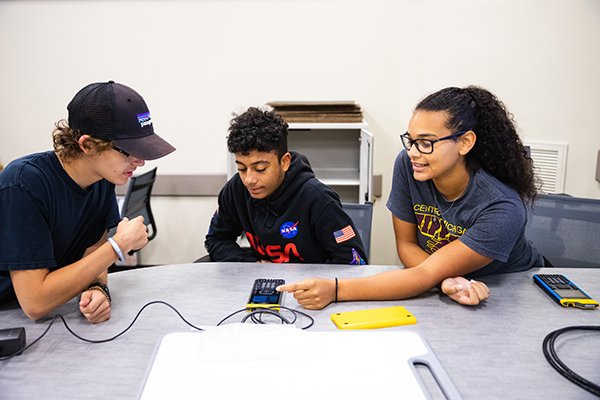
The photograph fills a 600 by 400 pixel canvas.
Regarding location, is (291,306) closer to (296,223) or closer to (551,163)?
(296,223)

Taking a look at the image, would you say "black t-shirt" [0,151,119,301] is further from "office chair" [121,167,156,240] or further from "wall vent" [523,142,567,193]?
"wall vent" [523,142,567,193]

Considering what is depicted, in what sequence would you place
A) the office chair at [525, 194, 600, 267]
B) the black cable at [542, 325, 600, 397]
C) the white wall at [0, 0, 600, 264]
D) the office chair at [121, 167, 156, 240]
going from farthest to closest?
the white wall at [0, 0, 600, 264] < the office chair at [121, 167, 156, 240] < the office chair at [525, 194, 600, 267] < the black cable at [542, 325, 600, 397]

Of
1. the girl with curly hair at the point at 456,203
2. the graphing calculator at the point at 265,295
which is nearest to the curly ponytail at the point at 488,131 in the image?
the girl with curly hair at the point at 456,203

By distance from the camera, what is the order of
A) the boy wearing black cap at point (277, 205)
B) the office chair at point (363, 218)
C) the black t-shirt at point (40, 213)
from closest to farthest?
the black t-shirt at point (40, 213) < the boy wearing black cap at point (277, 205) < the office chair at point (363, 218)

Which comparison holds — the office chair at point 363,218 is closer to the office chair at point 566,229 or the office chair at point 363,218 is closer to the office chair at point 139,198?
the office chair at point 566,229

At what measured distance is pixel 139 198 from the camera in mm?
2826

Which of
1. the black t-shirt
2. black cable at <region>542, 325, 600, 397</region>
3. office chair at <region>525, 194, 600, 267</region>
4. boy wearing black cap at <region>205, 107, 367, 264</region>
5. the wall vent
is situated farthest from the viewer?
the wall vent

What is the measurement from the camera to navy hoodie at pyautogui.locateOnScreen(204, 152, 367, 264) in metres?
1.63

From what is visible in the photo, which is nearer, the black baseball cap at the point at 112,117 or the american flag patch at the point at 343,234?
the black baseball cap at the point at 112,117

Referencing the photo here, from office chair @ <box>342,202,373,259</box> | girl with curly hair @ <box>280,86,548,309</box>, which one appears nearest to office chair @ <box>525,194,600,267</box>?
girl with curly hair @ <box>280,86,548,309</box>

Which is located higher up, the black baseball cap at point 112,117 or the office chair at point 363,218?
the black baseball cap at point 112,117

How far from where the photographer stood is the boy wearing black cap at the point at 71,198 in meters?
1.09

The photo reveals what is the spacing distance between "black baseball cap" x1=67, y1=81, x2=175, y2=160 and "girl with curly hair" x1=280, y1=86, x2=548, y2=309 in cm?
51

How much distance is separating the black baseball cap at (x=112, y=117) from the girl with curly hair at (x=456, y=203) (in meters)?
0.51
